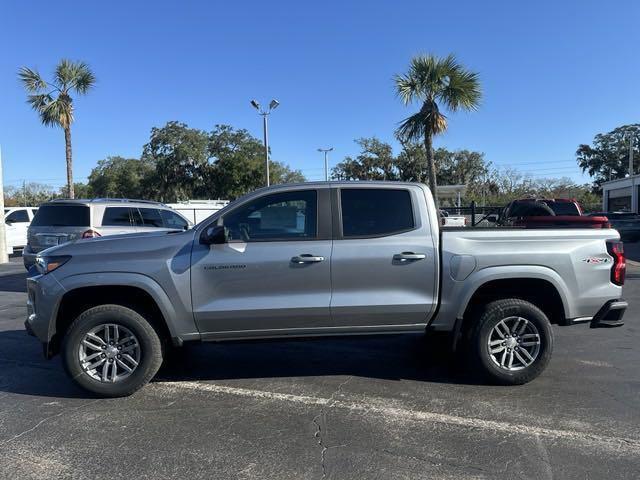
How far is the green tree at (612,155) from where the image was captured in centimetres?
7098

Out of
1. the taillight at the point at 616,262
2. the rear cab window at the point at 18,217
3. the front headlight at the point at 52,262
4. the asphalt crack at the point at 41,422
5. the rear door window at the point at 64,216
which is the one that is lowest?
the asphalt crack at the point at 41,422

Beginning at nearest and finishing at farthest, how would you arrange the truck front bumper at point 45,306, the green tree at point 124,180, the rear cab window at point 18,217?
the truck front bumper at point 45,306
the rear cab window at point 18,217
the green tree at point 124,180

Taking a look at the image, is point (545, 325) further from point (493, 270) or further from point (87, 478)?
point (87, 478)

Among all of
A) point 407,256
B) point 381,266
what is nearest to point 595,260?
point 407,256

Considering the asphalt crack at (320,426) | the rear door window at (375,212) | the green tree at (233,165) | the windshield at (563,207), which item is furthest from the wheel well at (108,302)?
the green tree at (233,165)

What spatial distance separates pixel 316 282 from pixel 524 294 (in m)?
2.08

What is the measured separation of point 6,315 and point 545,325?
805 centimetres

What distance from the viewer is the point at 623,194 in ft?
141

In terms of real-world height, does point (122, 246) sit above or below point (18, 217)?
below

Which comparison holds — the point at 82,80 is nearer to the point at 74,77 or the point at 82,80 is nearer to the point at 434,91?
the point at 74,77

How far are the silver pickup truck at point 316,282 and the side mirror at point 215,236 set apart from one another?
0.01m

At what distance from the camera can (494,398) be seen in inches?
182

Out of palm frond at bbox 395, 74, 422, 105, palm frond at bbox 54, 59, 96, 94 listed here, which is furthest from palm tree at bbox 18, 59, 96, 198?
palm frond at bbox 395, 74, 422, 105

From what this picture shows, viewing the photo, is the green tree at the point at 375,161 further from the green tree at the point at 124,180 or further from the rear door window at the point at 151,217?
the rear door window at the point at 151,217
